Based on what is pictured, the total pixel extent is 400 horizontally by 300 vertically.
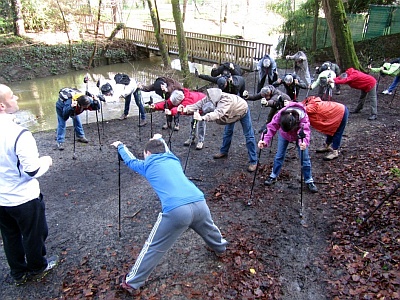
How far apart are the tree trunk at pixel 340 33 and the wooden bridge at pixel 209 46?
3.12 meters

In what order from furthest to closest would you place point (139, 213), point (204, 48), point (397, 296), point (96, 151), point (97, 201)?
point (204, 48) < point (96, 151) < point (97, 201) < point (139, 213) < point (397, 296)

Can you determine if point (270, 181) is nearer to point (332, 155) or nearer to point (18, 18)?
point (332, 155)

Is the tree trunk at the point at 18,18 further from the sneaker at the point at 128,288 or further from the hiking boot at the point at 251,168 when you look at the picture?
the sneaker at the point at 128,288

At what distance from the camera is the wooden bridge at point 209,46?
51.2 ft

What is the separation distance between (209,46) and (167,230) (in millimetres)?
15192

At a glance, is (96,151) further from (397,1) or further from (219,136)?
(397,1)

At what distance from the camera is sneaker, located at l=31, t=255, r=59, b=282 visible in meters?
4.04

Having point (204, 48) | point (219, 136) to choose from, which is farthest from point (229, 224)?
point (204, 48)

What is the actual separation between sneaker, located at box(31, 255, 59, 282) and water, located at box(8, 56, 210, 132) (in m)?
4.97

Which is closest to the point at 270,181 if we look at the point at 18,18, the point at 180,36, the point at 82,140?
the point at 82,140

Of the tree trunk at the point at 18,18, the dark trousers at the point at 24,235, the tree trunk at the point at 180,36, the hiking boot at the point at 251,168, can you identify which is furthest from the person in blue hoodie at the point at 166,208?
the tree trunk at the point at 18,18

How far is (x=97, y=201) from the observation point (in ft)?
19.7

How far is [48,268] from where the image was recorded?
4148 millimetres

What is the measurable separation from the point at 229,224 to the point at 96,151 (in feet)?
15.3
